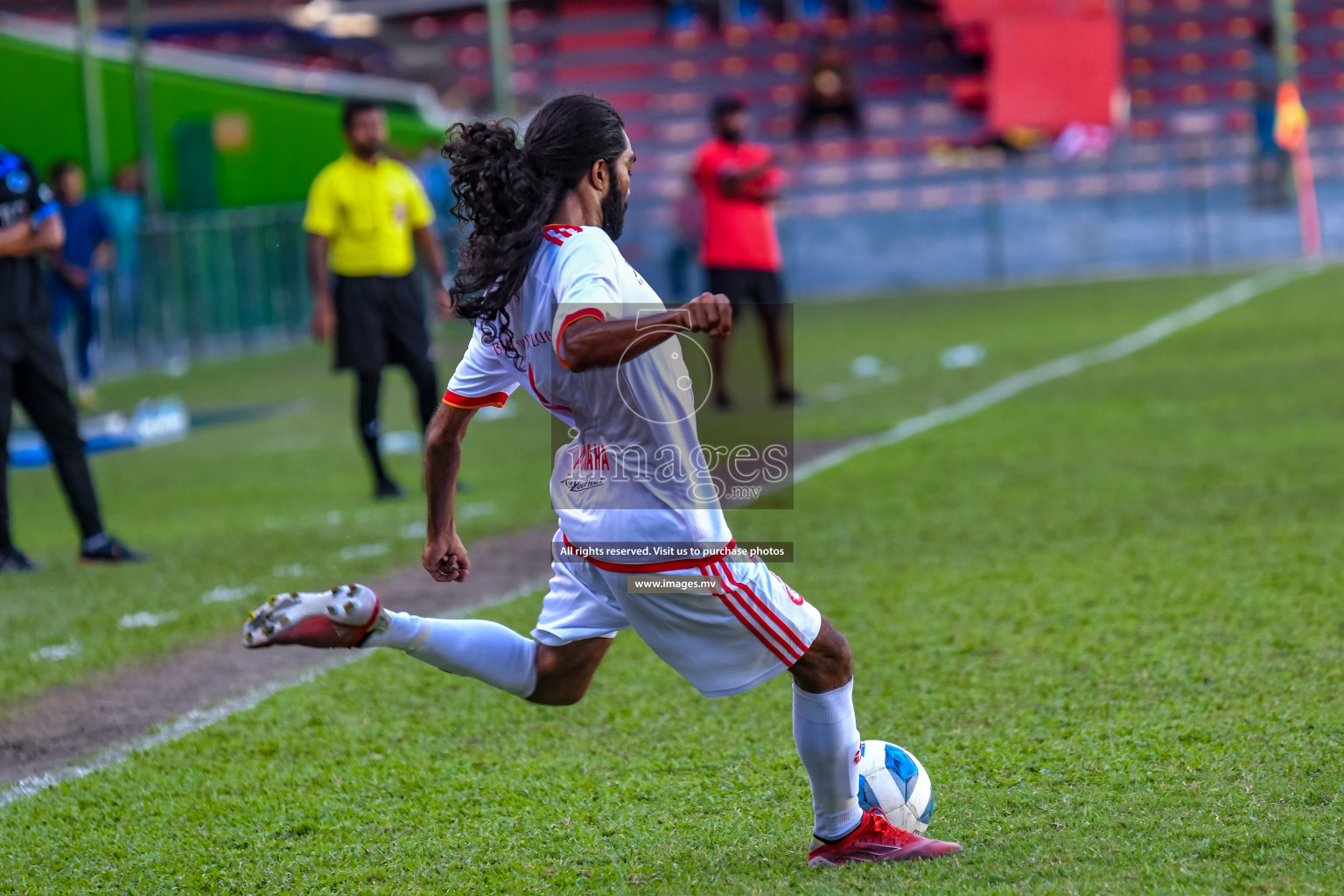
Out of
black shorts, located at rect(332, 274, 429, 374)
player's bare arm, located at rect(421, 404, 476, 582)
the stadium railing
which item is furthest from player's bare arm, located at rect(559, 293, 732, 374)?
the stadium railing

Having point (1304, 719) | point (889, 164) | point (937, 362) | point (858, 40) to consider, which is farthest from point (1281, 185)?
point (1304, 719)

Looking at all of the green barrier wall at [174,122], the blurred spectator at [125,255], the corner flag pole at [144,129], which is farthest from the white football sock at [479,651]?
the green barrier wall at [174,122]

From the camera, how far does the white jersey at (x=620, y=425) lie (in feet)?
10.9

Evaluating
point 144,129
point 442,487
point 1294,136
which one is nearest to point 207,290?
point 144,129

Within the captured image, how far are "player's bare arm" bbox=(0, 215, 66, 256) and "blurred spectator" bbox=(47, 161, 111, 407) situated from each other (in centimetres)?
866

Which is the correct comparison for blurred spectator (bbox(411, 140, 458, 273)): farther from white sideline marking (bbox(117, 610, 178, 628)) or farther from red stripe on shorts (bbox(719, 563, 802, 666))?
red stripe on shorts (bbox(719, 563, 802, 666))

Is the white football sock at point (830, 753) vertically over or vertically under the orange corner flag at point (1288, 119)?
under

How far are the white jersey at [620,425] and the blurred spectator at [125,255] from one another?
16938 mm

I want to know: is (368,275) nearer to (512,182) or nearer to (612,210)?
(612,210)

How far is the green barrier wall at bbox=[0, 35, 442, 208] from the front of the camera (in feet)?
79.4

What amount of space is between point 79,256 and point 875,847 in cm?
1424

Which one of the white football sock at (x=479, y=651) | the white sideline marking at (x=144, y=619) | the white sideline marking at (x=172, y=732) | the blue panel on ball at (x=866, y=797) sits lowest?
the white sideline marking at (x=144, y=619)

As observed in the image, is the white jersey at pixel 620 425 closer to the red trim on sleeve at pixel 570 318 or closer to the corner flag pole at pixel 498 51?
the red trim on sleeve at pixel 570 318

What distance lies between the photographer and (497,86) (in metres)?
14.6
